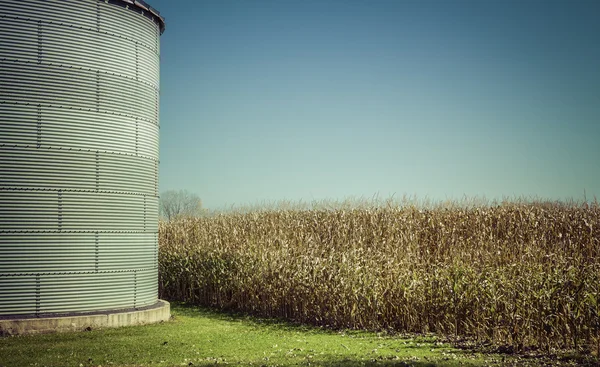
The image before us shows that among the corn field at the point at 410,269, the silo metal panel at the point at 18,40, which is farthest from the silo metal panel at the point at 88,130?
the corn field at the point at 410,269

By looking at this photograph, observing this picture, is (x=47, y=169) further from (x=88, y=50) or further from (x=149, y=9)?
(x=149, y=9)

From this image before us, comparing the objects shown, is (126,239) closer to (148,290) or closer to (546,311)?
(148,290)

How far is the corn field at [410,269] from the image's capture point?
11.5 meters

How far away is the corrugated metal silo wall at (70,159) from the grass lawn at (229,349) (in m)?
1.18

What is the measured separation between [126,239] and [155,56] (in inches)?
187

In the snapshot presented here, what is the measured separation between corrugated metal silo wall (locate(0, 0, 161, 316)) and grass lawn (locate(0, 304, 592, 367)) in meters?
1.18

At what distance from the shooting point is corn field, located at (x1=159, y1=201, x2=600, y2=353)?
11461 mm

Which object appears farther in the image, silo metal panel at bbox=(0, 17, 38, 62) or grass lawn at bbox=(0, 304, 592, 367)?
silo metal panel at bbox=(0, 17, 38, 62)

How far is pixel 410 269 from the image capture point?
51.1ft

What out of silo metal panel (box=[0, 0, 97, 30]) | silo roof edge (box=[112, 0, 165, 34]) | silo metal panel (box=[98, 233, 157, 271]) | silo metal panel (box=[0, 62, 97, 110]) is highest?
silo roof edge (box=[112, 0, 165, 34])

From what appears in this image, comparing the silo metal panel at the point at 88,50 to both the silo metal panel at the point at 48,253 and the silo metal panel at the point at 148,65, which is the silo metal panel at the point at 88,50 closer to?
the silo metal panel at the point at 148,65

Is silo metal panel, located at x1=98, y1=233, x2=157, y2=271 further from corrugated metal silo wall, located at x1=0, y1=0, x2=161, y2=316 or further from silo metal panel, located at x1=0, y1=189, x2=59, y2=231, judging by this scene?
silo metal panel, located at x1=0, y1=189, x2=59, y2=231

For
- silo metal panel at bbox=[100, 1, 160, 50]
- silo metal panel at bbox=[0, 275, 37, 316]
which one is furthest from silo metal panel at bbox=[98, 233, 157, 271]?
silo metal panel at bbox=[100, 1, 160, 50]

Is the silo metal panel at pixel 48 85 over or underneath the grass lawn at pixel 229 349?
over
